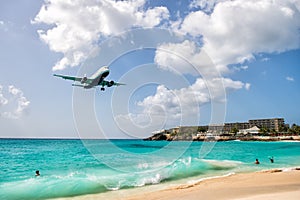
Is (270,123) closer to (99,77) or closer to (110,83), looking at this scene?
(110,83)

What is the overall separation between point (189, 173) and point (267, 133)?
439 feet

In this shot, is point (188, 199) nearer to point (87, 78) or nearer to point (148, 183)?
point (148, 183)

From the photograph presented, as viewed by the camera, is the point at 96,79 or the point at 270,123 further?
the point at 270,123

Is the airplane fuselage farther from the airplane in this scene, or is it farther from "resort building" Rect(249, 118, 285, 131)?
"resort building" Rect(249, 118, 285, 131)

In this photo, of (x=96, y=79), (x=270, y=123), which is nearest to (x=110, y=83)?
(x=96, y=79)

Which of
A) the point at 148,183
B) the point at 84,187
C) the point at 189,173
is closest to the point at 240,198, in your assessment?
the point at 148,183

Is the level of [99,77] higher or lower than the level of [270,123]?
lower

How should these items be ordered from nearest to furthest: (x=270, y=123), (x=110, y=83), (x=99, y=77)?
(x=99, y=77)
(x=110, y=83)
(x=270, y=123)

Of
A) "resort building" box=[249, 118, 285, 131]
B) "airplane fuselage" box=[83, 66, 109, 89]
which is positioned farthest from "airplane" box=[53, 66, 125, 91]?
"resort building" box=[249, 118, 285, 131]

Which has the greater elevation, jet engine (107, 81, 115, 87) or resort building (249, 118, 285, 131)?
resort building (249, 118, 285, 131)

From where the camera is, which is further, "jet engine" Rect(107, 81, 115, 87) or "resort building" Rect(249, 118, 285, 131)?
"resort building" Rect(249, 118, 285, 131)

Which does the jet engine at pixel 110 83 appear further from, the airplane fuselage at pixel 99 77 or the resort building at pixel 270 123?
the resort building at pixel 270 123

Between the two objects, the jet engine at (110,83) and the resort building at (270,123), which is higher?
the resort building at (270,123)

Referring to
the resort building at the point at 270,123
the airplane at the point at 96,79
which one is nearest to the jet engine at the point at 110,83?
the airplane at the point at 96,79
